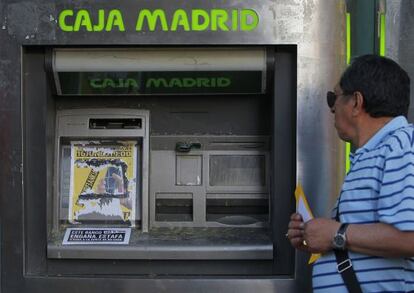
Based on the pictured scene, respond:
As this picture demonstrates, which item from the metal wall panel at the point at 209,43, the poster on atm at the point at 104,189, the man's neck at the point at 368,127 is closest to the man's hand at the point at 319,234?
the man's neck at the point at 368,127

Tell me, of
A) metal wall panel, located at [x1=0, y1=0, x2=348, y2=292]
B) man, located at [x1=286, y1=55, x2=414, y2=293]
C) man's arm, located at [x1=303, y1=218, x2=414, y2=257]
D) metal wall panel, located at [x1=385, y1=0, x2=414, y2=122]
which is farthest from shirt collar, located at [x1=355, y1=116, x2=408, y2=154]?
metal wall panel, located at [x1=385, y1=0, x2=414, y2=122]

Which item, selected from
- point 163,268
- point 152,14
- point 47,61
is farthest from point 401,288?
point 47,61

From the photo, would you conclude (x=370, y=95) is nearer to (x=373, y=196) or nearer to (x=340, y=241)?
(x=373, y=196)

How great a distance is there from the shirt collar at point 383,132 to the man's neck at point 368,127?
0.01m

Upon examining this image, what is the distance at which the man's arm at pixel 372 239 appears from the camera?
63.7 inches

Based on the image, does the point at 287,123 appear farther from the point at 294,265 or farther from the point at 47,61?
the point at 47,61

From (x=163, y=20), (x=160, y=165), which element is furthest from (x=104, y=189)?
(x=163, y=20)

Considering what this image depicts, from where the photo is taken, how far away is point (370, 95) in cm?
173

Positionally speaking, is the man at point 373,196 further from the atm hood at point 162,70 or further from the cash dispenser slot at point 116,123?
the cash dispenser slot at point 116,123

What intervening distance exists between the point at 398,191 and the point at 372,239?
0.15 metres

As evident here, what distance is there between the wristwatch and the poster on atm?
1582mm

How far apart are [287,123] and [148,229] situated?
882mm

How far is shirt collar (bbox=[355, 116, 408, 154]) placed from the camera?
1738 mm

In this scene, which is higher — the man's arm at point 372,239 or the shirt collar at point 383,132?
the shirt collar at point 383,132
